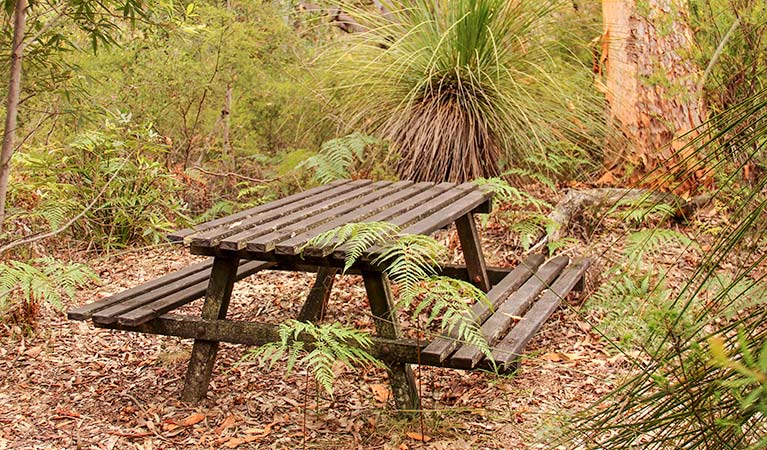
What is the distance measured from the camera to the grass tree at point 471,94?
593 centimetres

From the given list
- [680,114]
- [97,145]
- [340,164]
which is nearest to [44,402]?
[97,145]

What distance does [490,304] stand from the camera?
114 inches

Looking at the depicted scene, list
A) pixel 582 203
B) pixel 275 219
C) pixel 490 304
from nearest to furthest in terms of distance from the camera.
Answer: pixel 490 304, pixel 275 219, pixel 582 203

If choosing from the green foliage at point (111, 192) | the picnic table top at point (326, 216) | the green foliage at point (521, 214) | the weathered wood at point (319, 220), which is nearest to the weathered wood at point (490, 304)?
the green foliage at point (521, 214)

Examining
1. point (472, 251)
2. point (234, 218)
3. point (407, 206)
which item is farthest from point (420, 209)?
point (234, 218)

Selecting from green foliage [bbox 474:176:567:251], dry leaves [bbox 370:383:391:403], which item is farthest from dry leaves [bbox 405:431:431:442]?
green foliage [bbox 474:176:567:251]

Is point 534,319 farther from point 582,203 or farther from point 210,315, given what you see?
point 582,203

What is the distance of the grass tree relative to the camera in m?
5.93

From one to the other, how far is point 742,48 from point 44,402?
3.68 metres

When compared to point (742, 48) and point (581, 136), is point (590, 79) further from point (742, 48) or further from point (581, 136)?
point (742, 48)

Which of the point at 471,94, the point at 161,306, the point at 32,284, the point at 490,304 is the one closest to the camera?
the point at 490,304

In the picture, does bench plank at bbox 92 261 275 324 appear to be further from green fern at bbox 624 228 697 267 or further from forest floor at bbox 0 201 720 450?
green fern at bbox 624 228 697 267

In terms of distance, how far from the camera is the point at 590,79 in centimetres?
673

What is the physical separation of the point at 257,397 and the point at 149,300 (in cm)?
61
